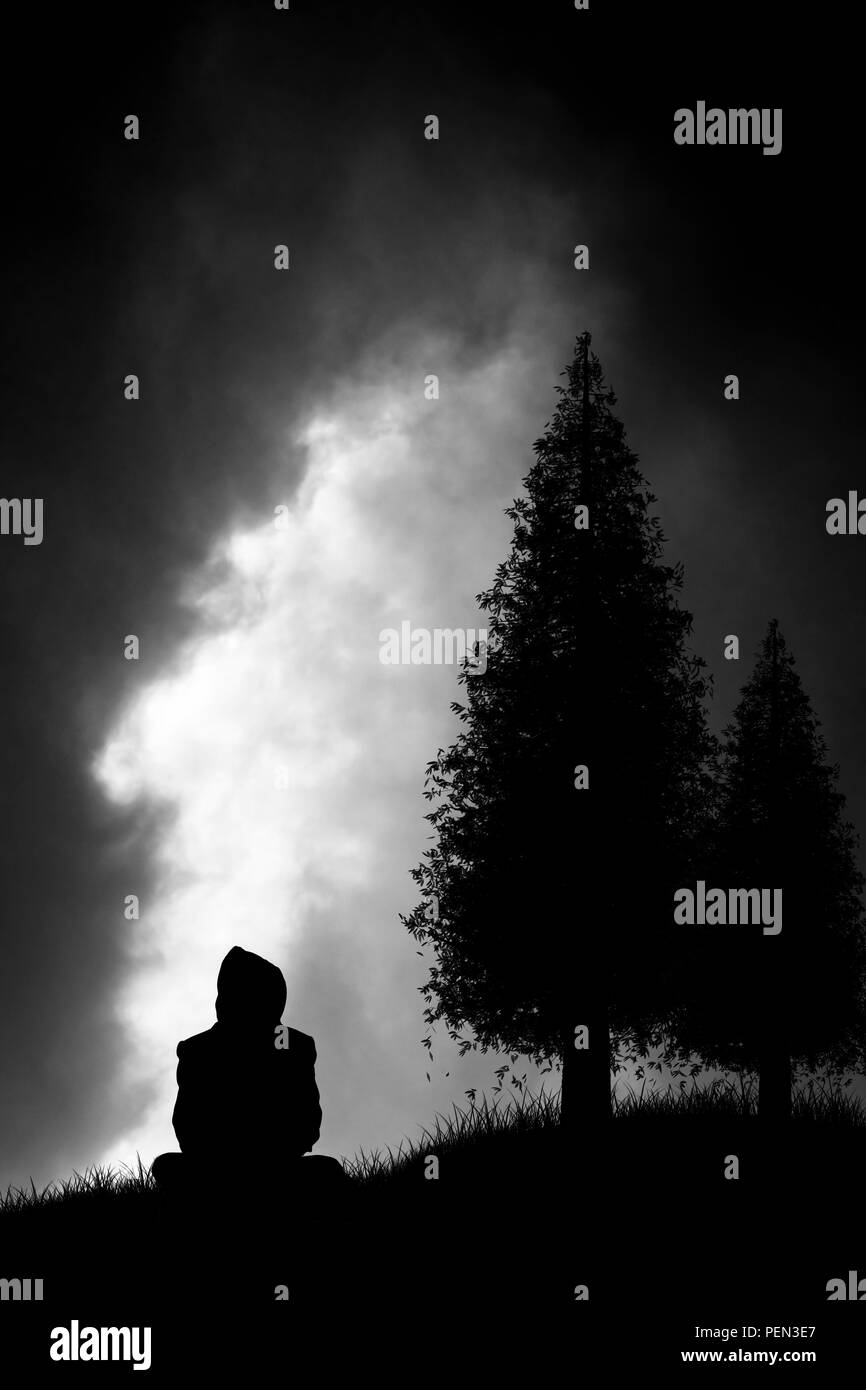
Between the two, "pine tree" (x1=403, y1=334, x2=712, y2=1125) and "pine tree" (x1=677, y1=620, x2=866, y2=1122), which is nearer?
"pine tree" (x1=403, y1=334, x2=712, y2=1125)

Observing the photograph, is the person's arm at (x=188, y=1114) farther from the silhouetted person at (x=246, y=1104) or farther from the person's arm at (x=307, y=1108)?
the person's arm at (x=307, y=1108)

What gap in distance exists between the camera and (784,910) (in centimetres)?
2033

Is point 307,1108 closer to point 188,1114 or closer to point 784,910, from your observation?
point 188,1114

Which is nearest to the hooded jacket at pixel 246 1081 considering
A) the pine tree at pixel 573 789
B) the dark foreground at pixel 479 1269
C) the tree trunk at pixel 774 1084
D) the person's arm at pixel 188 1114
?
the person's arm at pixel 188 1114

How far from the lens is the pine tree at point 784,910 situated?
1964cm

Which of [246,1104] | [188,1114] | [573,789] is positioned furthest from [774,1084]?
[188,1114]

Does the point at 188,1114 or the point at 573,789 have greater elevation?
the point at 573,789

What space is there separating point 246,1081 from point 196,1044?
1.87 ft

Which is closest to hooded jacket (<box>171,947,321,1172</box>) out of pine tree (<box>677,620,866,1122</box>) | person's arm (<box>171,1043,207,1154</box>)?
person's arm (<box>171,1043,207,1154</box>)

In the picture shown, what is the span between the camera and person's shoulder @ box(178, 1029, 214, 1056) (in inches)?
290

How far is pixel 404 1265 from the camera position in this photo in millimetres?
9461

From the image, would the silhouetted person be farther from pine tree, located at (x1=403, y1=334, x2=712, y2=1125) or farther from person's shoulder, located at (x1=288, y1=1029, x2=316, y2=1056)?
pine tree, located at (x1=403, y1=334, x2=712, y2=1125)

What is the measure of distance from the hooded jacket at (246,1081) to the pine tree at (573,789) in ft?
27.0
